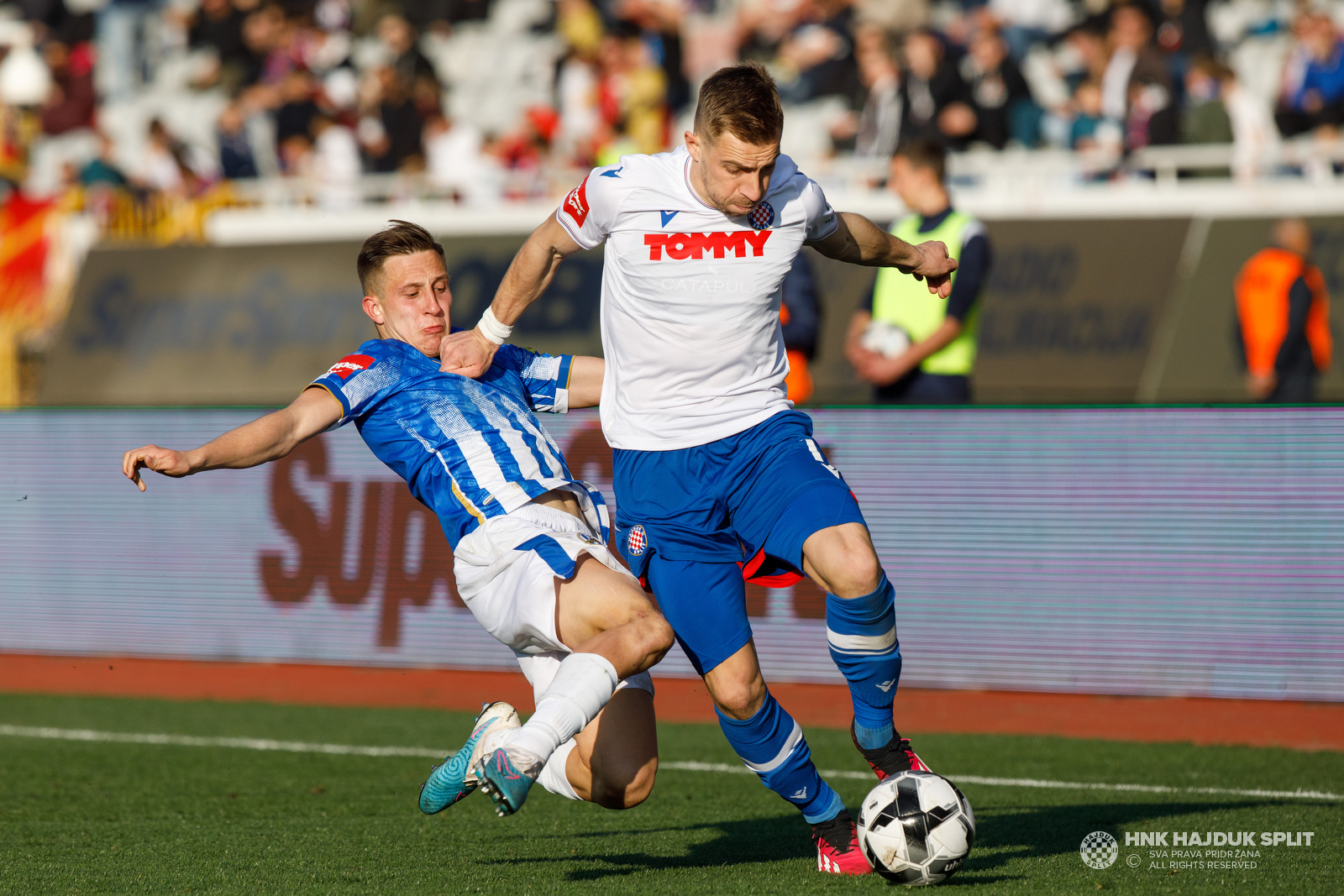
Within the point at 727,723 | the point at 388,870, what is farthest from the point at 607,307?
the point at 388,870

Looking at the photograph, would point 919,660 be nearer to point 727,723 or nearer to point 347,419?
point 727,723

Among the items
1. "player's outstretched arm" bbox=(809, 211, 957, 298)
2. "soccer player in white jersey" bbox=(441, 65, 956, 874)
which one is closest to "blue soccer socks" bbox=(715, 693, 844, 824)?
"soccer player in white jersey" bbox=(441, 65, 956, 874)

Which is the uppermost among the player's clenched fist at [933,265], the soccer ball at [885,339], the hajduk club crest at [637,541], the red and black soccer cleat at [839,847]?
the player's clenched fist at [933,265]

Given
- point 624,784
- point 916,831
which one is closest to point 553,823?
point 624,784

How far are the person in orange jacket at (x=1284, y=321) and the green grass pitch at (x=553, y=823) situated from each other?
5.37 metres

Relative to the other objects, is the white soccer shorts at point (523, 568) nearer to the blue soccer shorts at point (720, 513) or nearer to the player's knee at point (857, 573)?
the blue soccer shorts at point (720, 513)

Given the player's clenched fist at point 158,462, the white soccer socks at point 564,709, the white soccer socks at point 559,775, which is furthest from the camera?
the white soccer socks at point 559,775

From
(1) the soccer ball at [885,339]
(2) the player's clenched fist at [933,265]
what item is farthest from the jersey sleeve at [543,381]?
(1) the soccer ball at [885,339]

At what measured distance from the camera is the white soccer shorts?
15.6ft

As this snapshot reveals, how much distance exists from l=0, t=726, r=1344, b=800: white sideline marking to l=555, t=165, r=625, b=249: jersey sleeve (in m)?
3.08

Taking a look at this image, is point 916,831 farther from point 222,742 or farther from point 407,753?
point 222,742

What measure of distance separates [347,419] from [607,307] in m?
0.91

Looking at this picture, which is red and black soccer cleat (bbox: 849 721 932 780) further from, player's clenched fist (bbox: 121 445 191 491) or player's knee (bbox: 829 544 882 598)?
player's clenched fist (bbox: 121 445 191 491)

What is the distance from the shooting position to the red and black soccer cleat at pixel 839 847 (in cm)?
499
